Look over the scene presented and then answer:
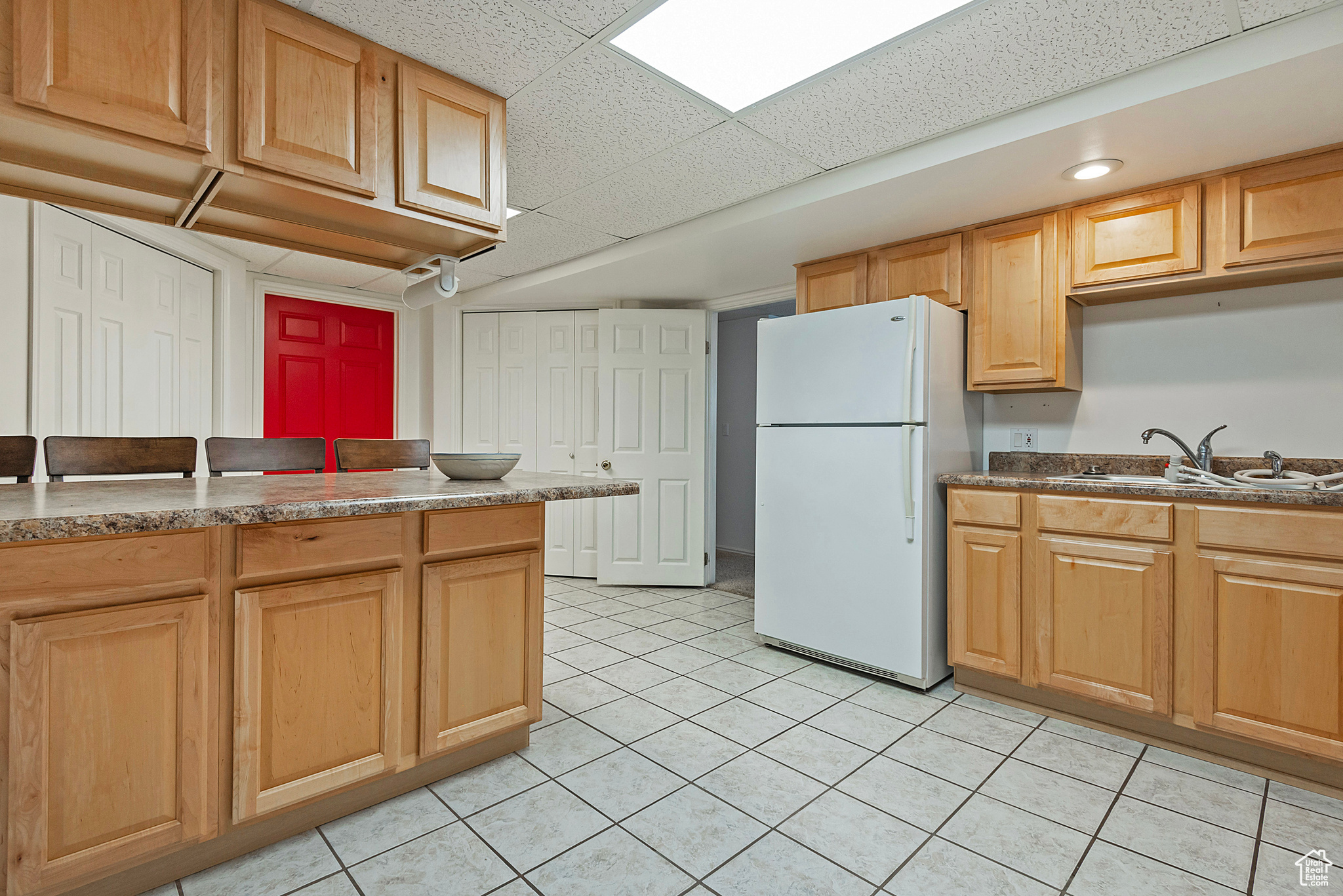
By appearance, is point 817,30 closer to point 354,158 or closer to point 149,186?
point 354,158

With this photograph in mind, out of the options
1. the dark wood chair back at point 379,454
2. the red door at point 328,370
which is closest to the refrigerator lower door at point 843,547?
the dark wood chair back at point 379,454

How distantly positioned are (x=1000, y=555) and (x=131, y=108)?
10.2ft

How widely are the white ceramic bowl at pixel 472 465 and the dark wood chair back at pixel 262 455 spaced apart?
710 millimetres

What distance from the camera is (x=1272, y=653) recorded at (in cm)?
199

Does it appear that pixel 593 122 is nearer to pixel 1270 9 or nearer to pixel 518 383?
pixel 1270 9

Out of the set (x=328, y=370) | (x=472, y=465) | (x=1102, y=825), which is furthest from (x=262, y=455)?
(x=1102, y=825)

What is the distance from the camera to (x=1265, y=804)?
1.86 m

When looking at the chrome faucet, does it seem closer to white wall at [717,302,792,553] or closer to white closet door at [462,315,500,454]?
white wall at [717,302,792,553]

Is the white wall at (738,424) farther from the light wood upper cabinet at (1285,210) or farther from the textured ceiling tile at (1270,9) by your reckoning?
the textured ceiling tile at (1270,9)

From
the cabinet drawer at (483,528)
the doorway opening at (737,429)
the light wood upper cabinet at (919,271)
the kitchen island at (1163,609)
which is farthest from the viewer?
the doorway opening at (737,429)

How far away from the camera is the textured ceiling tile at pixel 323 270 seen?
12.9 feet

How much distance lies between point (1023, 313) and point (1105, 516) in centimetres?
97

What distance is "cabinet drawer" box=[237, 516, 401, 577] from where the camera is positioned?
150 centimetres

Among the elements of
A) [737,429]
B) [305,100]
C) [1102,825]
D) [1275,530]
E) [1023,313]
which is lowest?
[1102,825]
